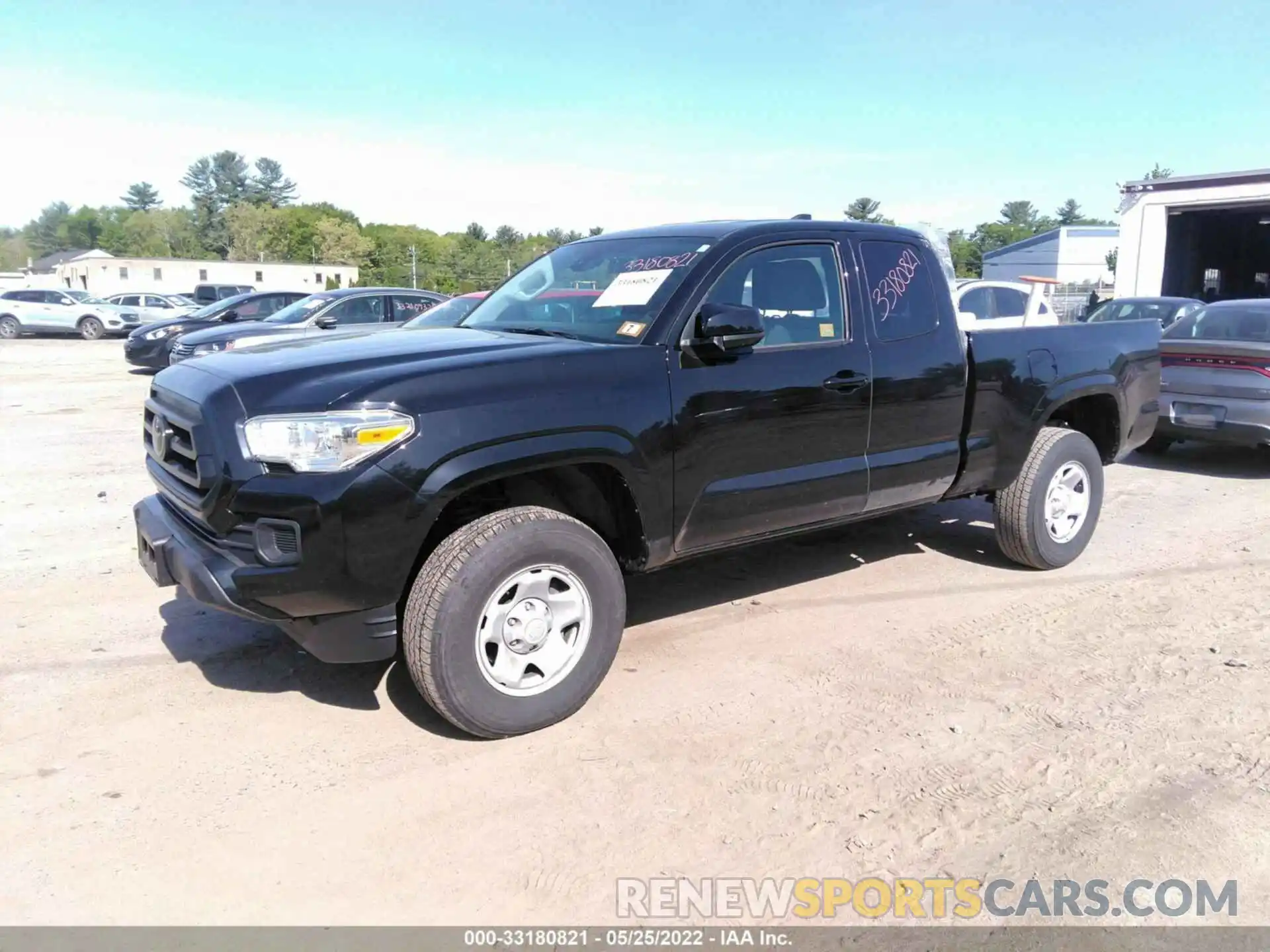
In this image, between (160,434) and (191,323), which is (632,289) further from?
(191,323)

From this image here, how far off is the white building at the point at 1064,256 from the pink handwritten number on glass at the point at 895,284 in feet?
150

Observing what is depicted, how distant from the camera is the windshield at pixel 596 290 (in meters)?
4.20

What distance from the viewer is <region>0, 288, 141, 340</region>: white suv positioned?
29.2 meters

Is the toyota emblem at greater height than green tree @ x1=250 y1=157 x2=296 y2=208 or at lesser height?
lesser

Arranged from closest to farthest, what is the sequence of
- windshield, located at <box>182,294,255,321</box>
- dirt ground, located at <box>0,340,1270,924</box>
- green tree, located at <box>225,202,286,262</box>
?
dirt ground, located at <box>0,340,1270,924</box>, windshield, located at <box>182,294,255,321</box>, green tree, located at <box>225,202,286,262</box>

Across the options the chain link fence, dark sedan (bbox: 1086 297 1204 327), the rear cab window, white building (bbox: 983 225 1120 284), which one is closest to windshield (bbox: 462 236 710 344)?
the rear cab window

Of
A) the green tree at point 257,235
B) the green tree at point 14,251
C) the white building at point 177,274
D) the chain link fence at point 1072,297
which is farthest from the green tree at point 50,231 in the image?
the chain link fence at point 1072,297

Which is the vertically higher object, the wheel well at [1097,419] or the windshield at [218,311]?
the windshield at [218,311]

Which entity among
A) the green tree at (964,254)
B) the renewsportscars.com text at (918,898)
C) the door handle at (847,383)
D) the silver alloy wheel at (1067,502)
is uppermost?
the green tree at (964,254)

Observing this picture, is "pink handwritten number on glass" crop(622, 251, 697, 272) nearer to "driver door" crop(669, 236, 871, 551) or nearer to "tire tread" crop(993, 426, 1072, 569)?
"driver door" crop(669, 236, 871, 551)

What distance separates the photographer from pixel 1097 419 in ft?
20.7

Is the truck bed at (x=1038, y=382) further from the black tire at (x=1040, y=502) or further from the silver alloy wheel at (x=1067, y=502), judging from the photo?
the silver alloy wheel at (x=1067, y=502)

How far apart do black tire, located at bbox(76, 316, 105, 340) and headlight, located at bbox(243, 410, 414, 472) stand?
101ft

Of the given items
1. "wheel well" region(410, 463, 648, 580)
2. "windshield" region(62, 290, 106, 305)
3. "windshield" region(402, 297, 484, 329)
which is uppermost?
"windshield" region(62, 290, 106, 305)
